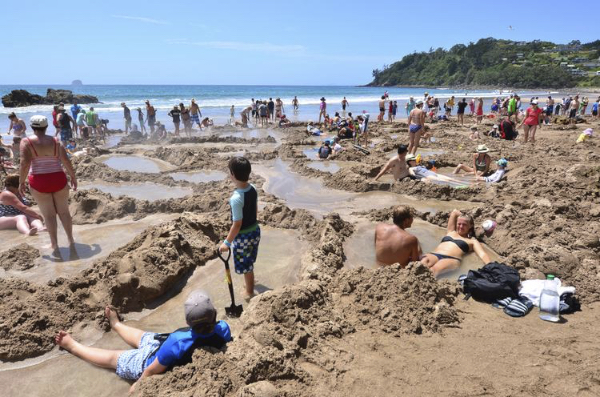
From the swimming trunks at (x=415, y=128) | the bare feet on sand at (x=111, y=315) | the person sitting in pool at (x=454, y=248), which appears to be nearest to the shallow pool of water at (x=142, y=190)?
the bare feet on sand at (x=111, y=315)

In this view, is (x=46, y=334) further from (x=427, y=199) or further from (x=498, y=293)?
(x=427, y=199)

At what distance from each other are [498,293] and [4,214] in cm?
757

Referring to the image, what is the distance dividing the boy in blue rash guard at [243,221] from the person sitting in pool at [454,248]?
6.78 ft

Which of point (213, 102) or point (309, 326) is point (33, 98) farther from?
point (309, 326)

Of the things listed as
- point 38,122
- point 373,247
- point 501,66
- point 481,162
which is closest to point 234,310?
point 373,247

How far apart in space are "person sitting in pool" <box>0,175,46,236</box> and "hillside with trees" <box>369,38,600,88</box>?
308ft

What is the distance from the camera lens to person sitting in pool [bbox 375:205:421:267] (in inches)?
188

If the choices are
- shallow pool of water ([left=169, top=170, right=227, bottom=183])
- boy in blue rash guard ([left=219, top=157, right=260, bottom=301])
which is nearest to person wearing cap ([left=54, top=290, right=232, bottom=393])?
boy in blue rash guard ([left=219, top=157, right=260, bottom=301])

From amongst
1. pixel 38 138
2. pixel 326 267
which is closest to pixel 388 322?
pixel 326 267

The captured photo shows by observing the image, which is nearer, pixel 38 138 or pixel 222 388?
pixel 222 388

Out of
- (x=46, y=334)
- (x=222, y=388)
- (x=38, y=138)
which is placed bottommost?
(x=46, y=334)

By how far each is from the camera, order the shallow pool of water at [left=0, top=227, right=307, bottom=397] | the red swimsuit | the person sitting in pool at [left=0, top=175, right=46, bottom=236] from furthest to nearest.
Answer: the person sitting in pool at [left=0, top=175, right=46, bottom=236] → the red swimsuit → the shallow pool of water at [left=0, top=227, right=307, bottom=397]

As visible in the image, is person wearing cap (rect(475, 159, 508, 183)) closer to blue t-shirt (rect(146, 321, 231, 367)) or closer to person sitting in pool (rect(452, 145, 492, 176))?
person sitting in pool (rect(452, 145, 492, 176))

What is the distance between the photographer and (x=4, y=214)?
21.4ft
